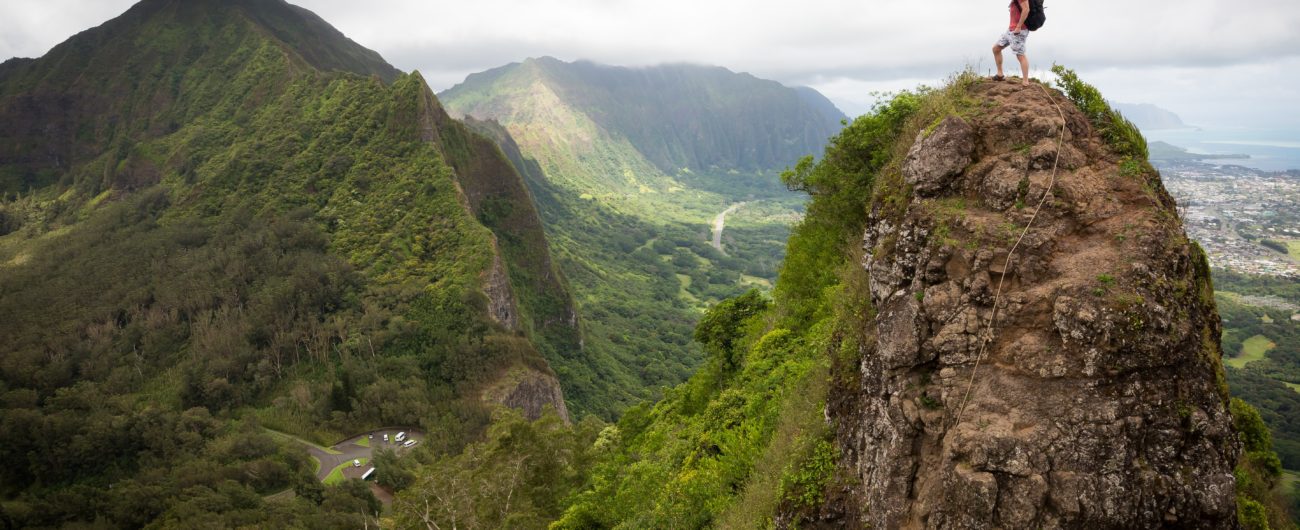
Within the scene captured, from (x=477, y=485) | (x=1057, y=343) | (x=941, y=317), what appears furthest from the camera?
(x=477, y=485)

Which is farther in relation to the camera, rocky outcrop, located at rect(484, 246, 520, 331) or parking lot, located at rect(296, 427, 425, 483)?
rocky outcrop, located at rect(484, 246, 520, 331)

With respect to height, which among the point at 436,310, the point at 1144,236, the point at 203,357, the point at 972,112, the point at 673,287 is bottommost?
the point at 673,287

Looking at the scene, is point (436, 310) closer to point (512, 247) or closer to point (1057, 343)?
point (512, 247)

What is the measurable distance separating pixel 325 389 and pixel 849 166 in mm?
72952

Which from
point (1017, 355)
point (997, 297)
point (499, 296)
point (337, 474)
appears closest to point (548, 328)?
point (499, 296)

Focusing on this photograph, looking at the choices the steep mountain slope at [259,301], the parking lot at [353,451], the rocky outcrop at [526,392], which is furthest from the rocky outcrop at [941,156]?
the parking lot at [353,451]

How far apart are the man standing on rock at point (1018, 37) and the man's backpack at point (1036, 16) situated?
117 mm

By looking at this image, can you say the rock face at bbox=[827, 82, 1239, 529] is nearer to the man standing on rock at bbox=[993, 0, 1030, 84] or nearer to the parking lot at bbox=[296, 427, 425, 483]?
the man standing on rock at bbox=[993, 0, 1030, 84]

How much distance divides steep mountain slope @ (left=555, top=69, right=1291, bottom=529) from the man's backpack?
4.66 feet

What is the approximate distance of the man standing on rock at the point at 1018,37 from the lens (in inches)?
555

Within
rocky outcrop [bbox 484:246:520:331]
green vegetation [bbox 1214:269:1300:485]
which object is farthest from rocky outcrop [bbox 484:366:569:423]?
green vegetation [bbox 1214:269:1300:485]

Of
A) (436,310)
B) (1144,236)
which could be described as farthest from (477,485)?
(436,310)

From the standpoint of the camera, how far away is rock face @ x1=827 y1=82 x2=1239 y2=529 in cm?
979

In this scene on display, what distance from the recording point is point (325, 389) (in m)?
76.1
